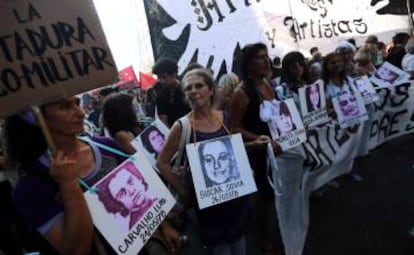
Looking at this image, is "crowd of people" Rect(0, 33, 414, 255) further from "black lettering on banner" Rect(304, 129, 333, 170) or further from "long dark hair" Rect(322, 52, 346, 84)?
"black lettering on banner" Rect(304, 129, 333, 170)

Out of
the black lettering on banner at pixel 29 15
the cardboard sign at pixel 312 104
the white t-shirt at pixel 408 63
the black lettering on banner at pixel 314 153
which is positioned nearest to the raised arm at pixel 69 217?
the black lettering on banner at pixel 29 15

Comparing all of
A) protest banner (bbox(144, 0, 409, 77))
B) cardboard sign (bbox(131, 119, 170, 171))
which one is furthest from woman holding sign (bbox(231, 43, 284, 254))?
protest banner (bbox(144, 0, 409, 77))

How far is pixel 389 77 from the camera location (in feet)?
22.6

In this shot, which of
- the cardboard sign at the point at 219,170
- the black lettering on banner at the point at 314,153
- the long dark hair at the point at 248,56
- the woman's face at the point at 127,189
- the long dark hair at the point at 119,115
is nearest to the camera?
the woman's face at the point at 127,189

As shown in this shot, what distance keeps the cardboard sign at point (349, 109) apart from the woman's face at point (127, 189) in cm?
359

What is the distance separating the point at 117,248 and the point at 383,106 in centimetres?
546

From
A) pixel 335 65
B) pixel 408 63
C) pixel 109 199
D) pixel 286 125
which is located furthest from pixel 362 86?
pixel 109 199

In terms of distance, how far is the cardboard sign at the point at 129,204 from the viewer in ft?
6.51

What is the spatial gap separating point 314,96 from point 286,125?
967 millimetres

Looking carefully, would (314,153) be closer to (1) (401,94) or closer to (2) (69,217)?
(1) (401,94)

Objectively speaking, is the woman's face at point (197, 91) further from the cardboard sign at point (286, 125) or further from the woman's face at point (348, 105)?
the woman's face at point (348, 105)

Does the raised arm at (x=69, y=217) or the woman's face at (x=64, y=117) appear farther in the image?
the woman's face at (x=64, y=117)

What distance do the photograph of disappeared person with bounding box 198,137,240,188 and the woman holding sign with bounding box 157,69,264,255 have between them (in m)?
0.03

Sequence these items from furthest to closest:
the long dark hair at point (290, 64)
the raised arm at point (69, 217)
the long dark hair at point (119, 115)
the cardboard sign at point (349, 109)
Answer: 1. the cardboard sign at point (349, 109)
2. the long dark hair at point (290, 64)
3. the long dark hair at point (119, 115)
4. the raised arm at point (69, 217)
